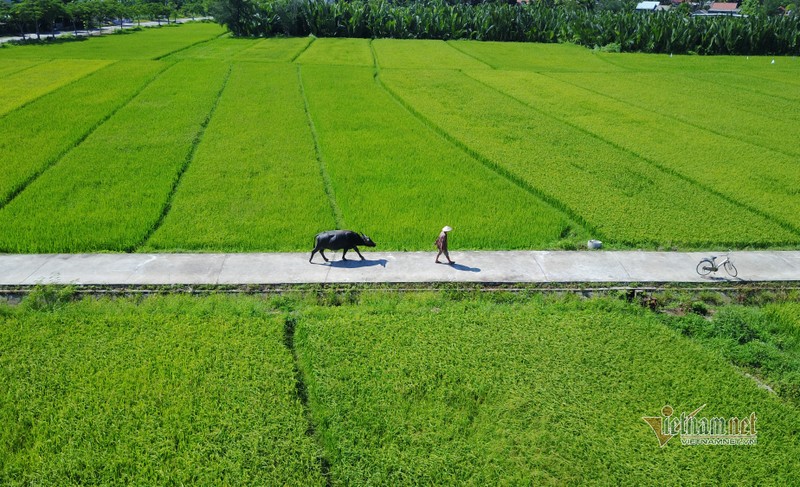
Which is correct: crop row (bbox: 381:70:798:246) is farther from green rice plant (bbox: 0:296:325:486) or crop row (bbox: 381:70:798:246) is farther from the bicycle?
green rice plant (bbox: 0:296:325:486)

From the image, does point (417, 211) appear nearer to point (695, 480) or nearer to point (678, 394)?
point (678, 394)

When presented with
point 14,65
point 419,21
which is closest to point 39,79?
point 14,65

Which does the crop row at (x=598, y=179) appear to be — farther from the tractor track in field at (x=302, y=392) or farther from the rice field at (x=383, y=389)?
the tractor track in field at (x=302, y=392)

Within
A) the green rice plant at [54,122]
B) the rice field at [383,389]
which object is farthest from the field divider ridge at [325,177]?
the green rice plant at [54,122]

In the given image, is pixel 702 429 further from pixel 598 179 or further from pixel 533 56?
pixel 533 56

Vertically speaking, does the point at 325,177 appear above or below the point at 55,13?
below

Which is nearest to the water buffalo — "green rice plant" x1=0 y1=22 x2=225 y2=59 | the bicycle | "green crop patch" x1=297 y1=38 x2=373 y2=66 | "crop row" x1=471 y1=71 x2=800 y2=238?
the bicycle
